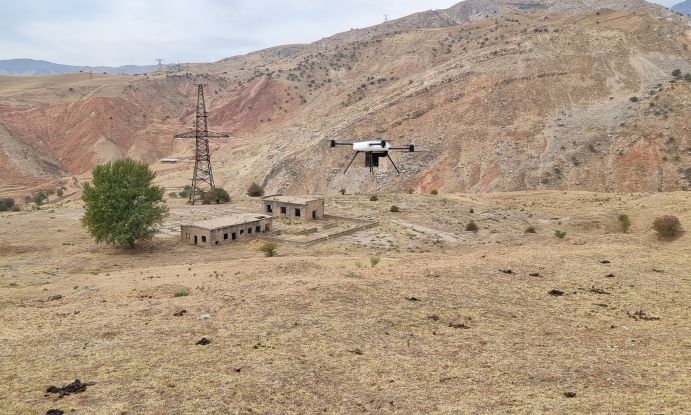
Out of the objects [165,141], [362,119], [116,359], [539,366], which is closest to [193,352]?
[116,359]

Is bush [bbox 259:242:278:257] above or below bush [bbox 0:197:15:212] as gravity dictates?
below

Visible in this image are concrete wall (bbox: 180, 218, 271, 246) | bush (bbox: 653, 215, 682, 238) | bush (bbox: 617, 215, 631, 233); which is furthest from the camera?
concrete wall (bbox: 180, 218, 271, 246)

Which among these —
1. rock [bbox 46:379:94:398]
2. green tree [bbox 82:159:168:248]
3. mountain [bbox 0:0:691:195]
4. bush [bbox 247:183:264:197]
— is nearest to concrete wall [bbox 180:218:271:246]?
green tree [bbox 82:159:168:248]

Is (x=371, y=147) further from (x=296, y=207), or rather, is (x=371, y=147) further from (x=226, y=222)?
(x=296, y=207)

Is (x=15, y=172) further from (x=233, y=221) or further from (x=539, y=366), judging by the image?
(x=539, y=366)

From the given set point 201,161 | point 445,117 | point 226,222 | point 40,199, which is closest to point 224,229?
point 226,222

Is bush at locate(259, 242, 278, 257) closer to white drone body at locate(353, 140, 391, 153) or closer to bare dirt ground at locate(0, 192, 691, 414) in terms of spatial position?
bare dirt ground at locate(0, 192, 691, 414)

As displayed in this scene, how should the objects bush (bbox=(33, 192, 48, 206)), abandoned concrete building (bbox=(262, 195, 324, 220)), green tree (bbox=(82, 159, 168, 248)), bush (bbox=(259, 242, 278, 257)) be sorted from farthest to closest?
bush (bbox=(33, 192, 48, 206))
abandoned concrete building (bbox=(262, 195, 324, 220))
green tree (bbox=(82, 159, 168, 248))
bush (bbox=(259, 242, 278, 257))

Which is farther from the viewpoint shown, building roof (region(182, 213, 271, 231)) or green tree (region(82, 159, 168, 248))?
building roof (region(182, 213, 271, 231))
